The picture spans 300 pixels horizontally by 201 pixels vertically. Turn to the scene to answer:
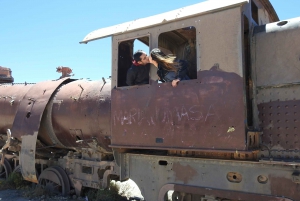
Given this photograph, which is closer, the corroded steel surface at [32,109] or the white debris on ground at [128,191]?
the corroded steel surface at [32,109]

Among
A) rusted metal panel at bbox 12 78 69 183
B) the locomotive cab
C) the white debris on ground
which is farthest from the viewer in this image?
the white debris on ground

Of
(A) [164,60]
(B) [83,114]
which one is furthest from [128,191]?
(A) [164,60]

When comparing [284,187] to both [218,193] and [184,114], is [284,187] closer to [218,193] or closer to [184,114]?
[218,193]

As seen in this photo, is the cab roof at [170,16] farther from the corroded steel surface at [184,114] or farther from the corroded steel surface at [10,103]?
the corroded steel surface at [10,103]

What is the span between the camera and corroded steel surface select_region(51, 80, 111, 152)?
17.8 ft

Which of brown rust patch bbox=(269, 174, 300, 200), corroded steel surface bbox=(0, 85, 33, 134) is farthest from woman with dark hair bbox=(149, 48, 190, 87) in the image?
corroded steel surface bbox=(0, 85, 33, 134)

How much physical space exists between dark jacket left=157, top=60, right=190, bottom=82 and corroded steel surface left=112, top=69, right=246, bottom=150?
0.15 metres

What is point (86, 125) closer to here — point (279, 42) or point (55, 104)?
point (55, 104)

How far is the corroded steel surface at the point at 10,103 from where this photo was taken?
6.93 m

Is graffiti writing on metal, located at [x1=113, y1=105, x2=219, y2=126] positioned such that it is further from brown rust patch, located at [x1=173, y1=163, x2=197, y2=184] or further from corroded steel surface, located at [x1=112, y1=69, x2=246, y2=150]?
brown rust patch, located at [x1=173, y1=163, x2=197, y2=184]

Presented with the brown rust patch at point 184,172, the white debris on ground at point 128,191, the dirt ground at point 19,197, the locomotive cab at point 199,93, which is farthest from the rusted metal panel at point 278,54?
the dirt ground at point 19,197

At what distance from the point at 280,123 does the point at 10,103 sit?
6208mm

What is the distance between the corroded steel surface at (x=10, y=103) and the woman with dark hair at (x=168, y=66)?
424 cm

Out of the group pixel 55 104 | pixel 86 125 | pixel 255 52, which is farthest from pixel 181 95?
pixel 55 104
